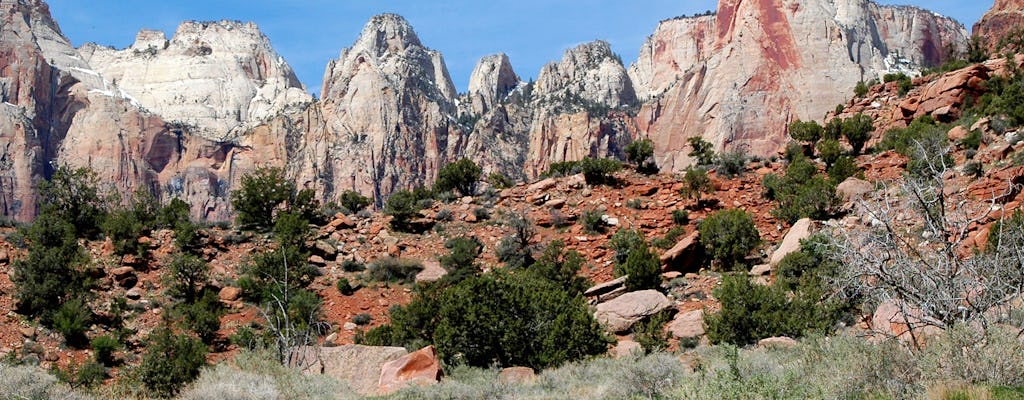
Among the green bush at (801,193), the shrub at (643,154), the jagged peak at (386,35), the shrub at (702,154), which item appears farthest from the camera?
the jagged peak at (386,35)

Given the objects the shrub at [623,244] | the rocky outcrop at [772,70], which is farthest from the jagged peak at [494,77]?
the shrub at [623,244]

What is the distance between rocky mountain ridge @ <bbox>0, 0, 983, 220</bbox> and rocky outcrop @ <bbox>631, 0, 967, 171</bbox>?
0.59 feet

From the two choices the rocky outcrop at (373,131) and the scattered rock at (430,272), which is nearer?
the scattered rock at (430,272)

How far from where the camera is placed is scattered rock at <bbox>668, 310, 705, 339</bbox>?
794 inches

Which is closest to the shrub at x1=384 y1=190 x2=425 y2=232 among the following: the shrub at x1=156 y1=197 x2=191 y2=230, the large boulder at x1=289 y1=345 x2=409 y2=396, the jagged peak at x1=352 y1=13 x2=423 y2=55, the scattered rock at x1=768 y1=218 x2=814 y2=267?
the shrub at x1=156 y1=197 x2=191 y2=230

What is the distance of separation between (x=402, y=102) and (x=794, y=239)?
280 feet

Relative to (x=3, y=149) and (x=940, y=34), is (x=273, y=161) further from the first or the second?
(x=940, y=34)

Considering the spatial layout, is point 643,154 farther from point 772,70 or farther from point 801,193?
point 772,70

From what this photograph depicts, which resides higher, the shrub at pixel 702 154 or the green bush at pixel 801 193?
the shrub at pixel 702 154

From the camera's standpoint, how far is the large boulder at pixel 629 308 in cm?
2123

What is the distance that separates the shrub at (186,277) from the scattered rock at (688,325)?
15.6m

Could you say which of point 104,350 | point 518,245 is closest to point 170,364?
point 104,350

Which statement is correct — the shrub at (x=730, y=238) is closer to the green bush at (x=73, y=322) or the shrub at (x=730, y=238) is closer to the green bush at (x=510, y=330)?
the green bush at (x=510, y=330)

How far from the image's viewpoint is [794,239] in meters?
24.2
